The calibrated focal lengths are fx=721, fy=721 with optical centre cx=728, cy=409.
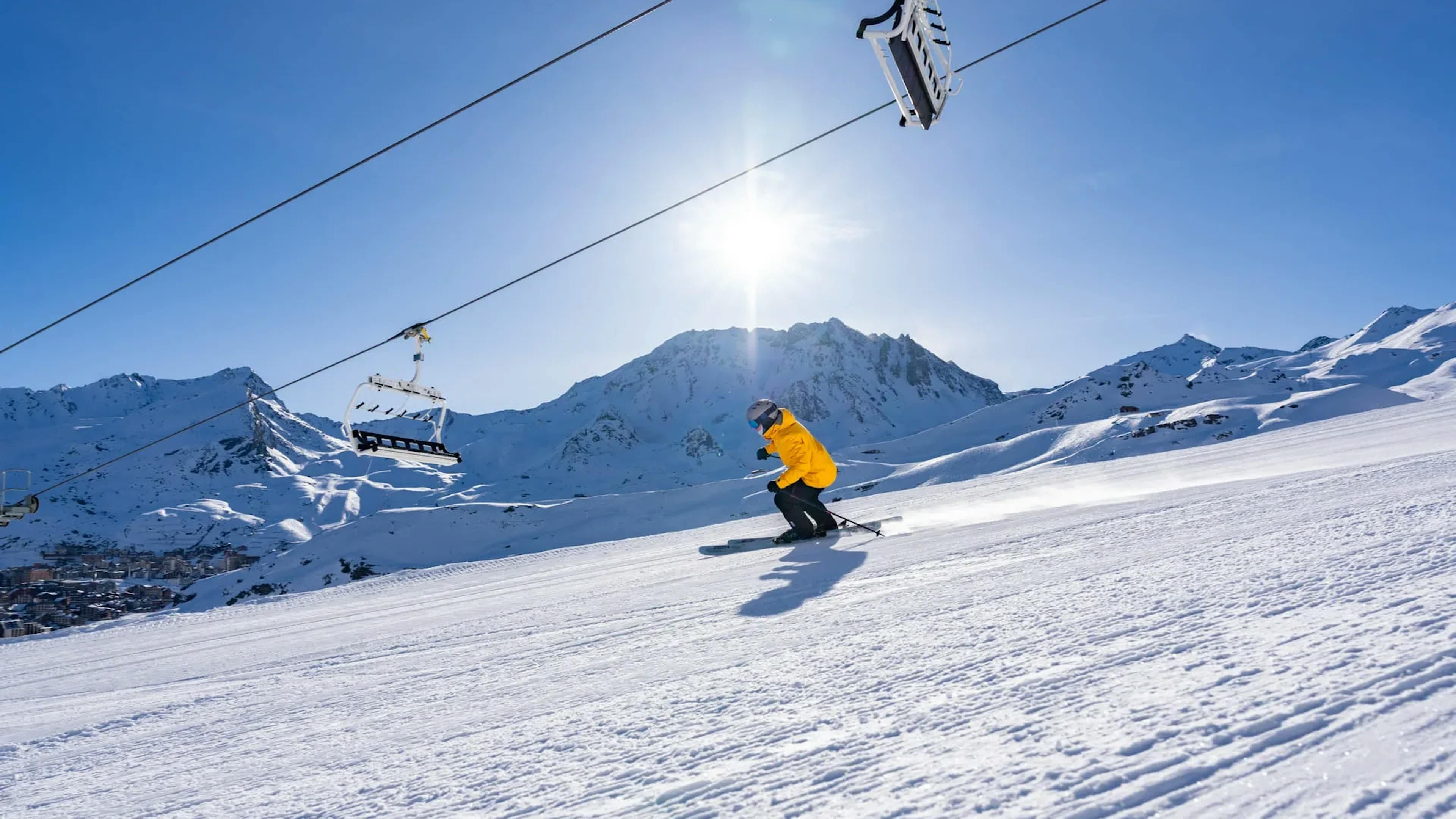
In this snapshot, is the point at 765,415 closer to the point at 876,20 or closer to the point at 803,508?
the point at 803,508

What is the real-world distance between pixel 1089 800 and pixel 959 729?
494 millimetres

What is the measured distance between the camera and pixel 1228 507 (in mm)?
5238

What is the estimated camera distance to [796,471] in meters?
7.77

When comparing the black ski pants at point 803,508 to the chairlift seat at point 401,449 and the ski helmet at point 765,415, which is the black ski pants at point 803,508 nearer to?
the ski helmet at point 765,415

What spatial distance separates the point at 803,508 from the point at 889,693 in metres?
5.59

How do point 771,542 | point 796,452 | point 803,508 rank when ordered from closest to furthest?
1. point 796,452
2. point 771,542
3. point 803,508

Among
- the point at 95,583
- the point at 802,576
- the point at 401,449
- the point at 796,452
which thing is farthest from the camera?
the point at 95,583

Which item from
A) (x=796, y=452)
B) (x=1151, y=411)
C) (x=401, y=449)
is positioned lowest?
(x=1151, y=411)

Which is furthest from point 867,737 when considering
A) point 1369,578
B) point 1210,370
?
point 1210,370

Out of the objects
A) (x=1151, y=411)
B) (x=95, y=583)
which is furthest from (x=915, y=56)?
(x=95, y=583)

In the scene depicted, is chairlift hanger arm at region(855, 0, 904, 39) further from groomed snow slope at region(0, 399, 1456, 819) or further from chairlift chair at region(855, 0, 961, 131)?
groomed snow slope at region(0, 399, 1456, 819)

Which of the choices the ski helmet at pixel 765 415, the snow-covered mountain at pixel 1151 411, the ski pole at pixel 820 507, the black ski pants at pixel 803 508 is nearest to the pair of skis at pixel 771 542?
the ski pole at pixel 820 507

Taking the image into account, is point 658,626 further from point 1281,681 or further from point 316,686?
point 1281,681

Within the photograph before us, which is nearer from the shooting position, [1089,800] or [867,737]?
[1089,800]
